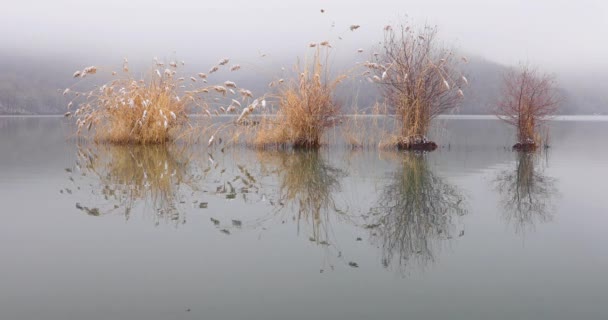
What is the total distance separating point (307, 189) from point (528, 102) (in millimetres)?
7499

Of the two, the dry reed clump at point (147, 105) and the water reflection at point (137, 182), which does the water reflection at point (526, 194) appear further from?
the dry reed clump at point (147, 105)

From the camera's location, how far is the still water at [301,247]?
1859 mm

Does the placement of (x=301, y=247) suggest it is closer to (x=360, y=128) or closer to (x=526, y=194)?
(x=526, y=194)

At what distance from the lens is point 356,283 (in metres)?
2.06

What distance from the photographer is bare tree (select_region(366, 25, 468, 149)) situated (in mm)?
9484

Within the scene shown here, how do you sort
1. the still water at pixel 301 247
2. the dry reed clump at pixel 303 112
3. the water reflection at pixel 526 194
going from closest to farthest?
the still water at pixel 301 247, the water reflection at pixel 526 194, the dry reed clump at pixel 303 112

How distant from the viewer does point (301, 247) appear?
260 cm

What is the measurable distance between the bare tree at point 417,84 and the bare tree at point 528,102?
5.28 ft

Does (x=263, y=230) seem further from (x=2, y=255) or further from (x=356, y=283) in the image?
A: (x=2, y=255)

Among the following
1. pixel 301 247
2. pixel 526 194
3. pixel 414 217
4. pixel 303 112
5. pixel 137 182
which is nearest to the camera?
pixel 301 247

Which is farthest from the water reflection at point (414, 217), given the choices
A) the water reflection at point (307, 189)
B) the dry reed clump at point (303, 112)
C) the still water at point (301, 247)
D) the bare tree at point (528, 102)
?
the bare tree at point (528, 102)

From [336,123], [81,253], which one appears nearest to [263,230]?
[81,253]

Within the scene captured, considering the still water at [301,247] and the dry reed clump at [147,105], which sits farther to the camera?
the dry reed clump at [147,105]

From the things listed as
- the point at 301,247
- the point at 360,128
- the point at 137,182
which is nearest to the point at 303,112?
the point at 360,128
